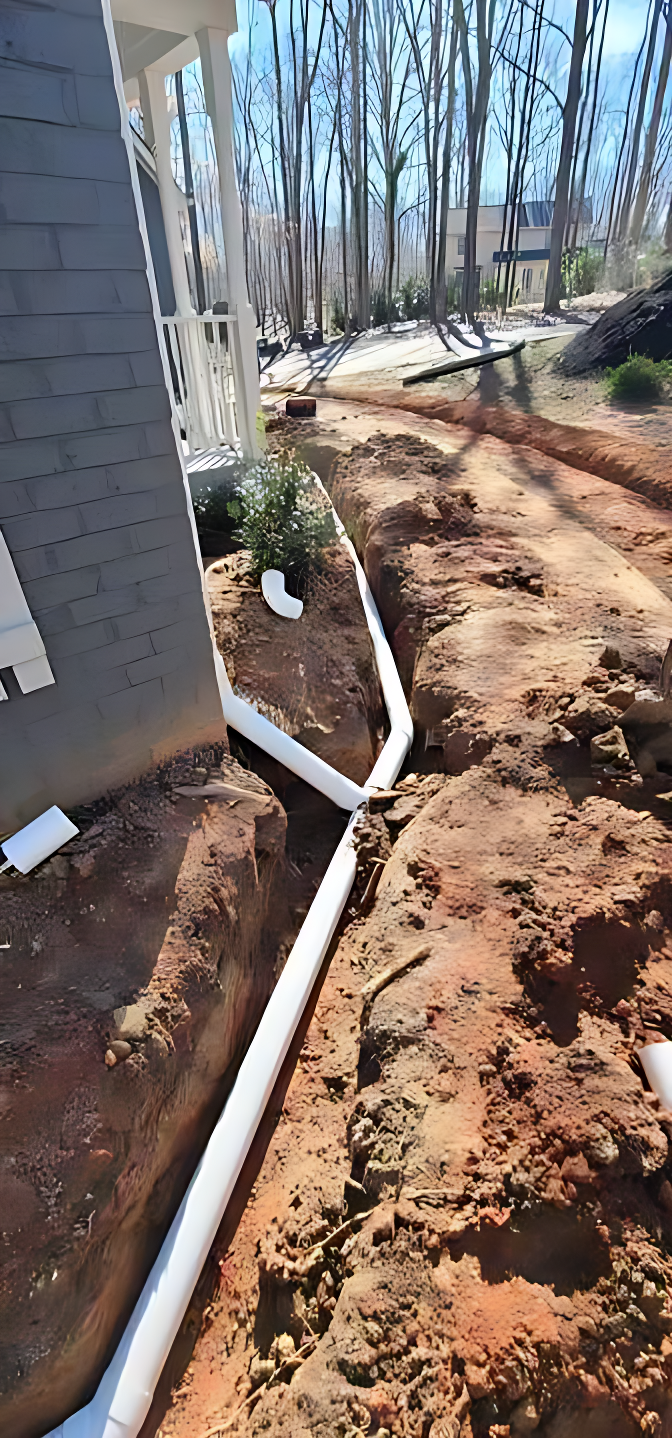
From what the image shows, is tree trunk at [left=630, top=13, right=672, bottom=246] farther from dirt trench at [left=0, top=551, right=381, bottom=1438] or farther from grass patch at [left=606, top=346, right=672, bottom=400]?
dirt trench at [left=0, top=551, right=381, bottom=1438]

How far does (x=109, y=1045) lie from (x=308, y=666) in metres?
2.78

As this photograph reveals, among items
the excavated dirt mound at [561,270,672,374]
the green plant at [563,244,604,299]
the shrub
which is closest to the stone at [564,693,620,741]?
the shrub

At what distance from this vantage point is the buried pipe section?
6.79 feet

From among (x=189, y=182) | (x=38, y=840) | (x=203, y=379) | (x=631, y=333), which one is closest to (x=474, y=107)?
(x=189, y=182)

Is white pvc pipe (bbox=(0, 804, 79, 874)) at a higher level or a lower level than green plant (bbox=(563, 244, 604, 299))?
lower

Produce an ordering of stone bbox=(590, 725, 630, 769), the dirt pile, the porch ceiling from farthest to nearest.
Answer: the porch ceiling → stone bbox=(590, 725, 630, 769) → the dirt pile

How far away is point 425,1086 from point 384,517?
4.82 m

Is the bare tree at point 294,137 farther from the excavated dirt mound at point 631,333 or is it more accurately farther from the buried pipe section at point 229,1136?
the buried pipe section at point 229,1136

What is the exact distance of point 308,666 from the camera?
4.57 metres

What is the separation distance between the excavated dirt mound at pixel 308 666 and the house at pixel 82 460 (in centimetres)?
88

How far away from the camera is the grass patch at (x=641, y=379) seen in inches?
359

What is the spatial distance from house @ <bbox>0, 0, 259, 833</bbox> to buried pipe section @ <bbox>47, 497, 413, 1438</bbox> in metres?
0.65

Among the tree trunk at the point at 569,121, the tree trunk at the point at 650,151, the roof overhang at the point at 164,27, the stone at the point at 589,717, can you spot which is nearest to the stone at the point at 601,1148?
the stone at the point at 589,717

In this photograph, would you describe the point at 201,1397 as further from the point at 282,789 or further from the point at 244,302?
the point at 244,302
